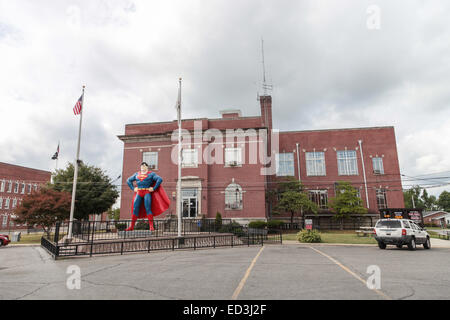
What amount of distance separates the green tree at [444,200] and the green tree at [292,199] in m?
102

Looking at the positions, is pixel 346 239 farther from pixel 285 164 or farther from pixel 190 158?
pixel 190 158

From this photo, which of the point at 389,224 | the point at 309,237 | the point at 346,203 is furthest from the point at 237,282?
the point at 346,203

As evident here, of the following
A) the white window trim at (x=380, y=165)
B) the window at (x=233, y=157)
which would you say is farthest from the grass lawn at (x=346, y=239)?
the white window trim at (x=380, y=165)

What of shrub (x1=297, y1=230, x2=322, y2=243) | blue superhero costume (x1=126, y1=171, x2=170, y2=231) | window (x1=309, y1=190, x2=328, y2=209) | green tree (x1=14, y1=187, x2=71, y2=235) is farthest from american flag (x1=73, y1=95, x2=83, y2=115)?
window (x1=309, y1=190, x2=328, y2=209)

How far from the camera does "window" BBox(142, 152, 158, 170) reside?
3379 centimetres

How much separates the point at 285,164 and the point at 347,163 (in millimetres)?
8196

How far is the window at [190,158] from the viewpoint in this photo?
32406 mm

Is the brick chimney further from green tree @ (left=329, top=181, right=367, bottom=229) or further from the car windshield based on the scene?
the car windshield

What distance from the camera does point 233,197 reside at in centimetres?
3150

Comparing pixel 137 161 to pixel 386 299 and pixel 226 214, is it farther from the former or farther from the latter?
pixel 386 299

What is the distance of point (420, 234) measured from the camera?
1620 cm

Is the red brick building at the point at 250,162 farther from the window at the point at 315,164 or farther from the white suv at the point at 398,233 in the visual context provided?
the white suv at the point at 398,233
